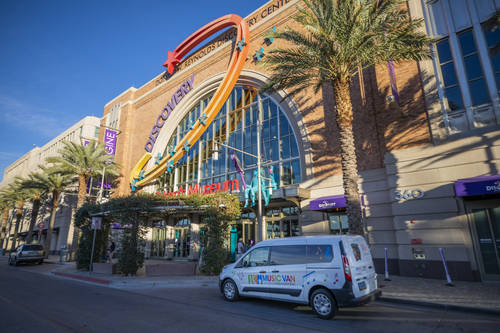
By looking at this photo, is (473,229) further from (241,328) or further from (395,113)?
(241,328)

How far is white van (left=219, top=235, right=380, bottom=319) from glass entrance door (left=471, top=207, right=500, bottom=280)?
727 cm

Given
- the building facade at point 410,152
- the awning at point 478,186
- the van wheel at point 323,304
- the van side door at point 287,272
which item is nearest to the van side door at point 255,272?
the van side door at point 287,272

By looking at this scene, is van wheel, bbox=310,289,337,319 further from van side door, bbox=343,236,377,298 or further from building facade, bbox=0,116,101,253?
building facade, bbox=0,116,101,253

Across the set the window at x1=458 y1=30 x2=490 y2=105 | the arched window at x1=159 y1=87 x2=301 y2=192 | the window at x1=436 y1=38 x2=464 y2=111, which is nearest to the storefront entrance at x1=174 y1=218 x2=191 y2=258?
the arched window at x1=159 y1=87 x2=301 y2=192

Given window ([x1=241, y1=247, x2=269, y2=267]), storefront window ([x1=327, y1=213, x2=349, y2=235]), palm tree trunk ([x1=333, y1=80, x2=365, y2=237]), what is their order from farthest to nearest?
storefront window ([x1=327, y1=213, x2=349, y2=235]), palm tree trunk ([x1=333, y1=80, x2=365, y2=237]), window ([x1=241, y1=247, x2=269, y2=267])

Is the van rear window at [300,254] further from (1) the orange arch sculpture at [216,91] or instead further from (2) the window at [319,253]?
(1) the orange arch sculpture at [216,91]

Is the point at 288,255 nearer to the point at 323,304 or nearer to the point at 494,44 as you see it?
the point at 323,304

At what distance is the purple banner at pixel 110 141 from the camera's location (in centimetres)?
3478

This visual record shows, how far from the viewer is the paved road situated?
6.08m

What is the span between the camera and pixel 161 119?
31.9 m

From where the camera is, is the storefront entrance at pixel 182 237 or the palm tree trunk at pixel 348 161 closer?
the palm tree trunk at pixel 348 161

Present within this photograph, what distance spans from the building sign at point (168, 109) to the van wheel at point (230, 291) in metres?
24.2

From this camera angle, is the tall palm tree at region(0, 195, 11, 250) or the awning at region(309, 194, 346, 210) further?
the tall palm tree at region(0, 195, 11, 250)

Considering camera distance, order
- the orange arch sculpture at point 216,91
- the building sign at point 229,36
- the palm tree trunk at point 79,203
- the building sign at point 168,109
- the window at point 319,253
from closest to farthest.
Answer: the window at point 319,253 < the building sign at point 229,36 < the orange arch sculpture at point 216,91 < the palm tree trunk at point 79,203 < the building sign at point 168,109
